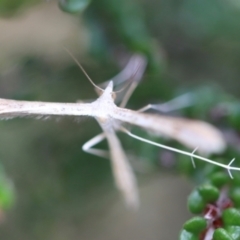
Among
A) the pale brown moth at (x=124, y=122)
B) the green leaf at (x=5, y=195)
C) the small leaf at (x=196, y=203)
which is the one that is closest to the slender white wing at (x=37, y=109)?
the pale brown moth at (x=124, y=122)

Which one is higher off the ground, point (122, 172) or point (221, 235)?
point (122, 172)

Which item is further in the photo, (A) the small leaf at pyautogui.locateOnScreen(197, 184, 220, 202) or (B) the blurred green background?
(B) the blurred green background

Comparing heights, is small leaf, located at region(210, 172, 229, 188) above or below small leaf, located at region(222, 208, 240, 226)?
above

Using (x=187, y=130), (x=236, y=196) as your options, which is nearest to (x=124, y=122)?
(x=187, y=130)

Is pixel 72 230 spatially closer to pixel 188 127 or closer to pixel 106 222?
pixel 106 222

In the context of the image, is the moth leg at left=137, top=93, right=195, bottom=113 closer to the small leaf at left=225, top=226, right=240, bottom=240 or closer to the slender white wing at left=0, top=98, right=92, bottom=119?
the slender white wing at left=0, top=98, right=92, bottom=119

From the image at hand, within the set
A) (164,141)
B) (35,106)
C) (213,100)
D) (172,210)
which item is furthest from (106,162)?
(172,210)

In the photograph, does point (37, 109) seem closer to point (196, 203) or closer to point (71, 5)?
point (71, 5)

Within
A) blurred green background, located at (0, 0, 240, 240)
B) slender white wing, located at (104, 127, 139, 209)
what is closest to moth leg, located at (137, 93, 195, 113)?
blurred green background, located at (0, 0, 240, 240)
